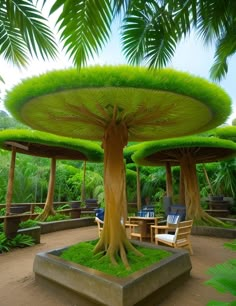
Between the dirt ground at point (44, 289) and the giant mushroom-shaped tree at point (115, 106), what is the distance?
1119 mm

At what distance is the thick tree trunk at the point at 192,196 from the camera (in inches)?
395

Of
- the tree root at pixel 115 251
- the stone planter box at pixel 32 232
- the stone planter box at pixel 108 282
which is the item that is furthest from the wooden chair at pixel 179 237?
the stone planter box at pixel 32 232

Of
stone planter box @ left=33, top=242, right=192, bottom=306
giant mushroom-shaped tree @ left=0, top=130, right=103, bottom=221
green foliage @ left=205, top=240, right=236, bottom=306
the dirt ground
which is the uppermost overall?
giant mushroom-shaped tree @ left=0, top=130, right=103, bottom=221

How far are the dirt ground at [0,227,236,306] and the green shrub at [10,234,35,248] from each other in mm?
236

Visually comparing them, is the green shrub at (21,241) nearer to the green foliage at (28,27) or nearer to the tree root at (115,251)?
the tree root at (115,251)

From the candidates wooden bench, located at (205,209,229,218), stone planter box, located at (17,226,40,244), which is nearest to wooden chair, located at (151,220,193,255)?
stone planter box, located at (17,226,40,244)

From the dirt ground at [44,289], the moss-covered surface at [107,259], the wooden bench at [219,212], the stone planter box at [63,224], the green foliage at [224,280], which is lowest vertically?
the dirt ground at [44,289]

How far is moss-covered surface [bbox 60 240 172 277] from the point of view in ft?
13.4

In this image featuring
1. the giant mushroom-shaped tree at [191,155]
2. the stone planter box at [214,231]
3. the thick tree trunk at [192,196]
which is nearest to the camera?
the stone planter box at [214,231]

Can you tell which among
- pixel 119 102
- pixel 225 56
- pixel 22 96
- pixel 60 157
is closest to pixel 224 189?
pixel 60 157

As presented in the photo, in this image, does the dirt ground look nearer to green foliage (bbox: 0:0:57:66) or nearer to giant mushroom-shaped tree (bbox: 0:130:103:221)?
giant mushroom-shaped tree (bbox: 0:130:103:221)

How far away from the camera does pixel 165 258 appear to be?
4.48 metres

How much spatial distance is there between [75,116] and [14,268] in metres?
3.70

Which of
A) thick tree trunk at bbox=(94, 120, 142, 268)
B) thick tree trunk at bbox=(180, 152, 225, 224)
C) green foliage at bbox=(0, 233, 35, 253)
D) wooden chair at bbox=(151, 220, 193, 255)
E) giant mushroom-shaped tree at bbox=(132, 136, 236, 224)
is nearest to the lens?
thick tree trunk at bbox=(94, 120, 142, 268)
